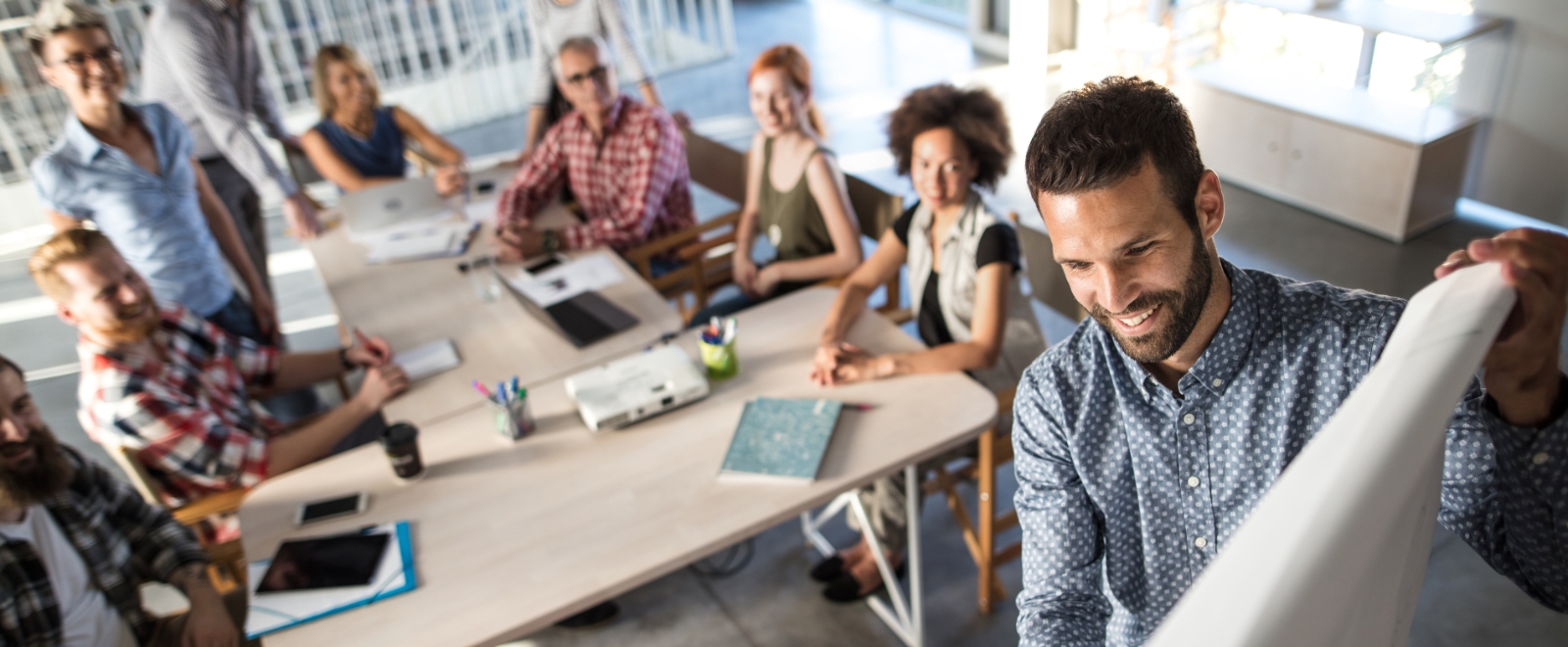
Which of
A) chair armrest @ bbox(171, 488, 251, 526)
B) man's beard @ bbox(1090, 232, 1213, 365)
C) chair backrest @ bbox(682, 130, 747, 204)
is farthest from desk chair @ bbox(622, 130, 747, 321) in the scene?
man's beard @ bbox(1090, 232, 1213, 365)

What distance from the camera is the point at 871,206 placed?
322 centimetres

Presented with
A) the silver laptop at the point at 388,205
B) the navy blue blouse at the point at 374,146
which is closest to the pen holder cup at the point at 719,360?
the silver laptop at the point at 388,205

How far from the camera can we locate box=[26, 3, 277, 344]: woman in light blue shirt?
9.75 feet

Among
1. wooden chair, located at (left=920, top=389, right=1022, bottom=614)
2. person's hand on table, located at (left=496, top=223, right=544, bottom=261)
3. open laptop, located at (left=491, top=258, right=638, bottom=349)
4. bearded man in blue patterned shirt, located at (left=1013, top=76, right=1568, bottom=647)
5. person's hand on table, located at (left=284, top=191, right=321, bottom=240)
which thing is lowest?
wooden chair, located at (left=920, top=389, right=1022, bottom=614)

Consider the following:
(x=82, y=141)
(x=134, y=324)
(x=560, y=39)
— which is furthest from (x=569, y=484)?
(x=560, y=39)

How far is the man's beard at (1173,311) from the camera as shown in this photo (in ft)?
3.86

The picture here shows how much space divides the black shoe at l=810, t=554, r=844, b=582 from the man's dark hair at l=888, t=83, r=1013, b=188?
1.14m

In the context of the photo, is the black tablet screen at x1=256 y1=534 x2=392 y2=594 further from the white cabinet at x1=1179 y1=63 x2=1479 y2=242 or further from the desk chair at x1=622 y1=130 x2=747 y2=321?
the white cabinet at x1=1179 y1=63 x2=1479 y2=242

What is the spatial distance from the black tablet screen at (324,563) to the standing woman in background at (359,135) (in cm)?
193

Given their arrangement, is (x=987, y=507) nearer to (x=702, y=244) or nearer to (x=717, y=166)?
(x=702, y=244)

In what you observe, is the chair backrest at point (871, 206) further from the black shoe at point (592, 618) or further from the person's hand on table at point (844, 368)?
the black shoe at point (592, 618)

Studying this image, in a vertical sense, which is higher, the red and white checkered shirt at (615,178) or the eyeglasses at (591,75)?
the eyeglasses at (591,75)

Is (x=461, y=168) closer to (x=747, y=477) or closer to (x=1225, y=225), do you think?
(x=747, y=477)

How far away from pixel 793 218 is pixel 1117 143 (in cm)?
214
